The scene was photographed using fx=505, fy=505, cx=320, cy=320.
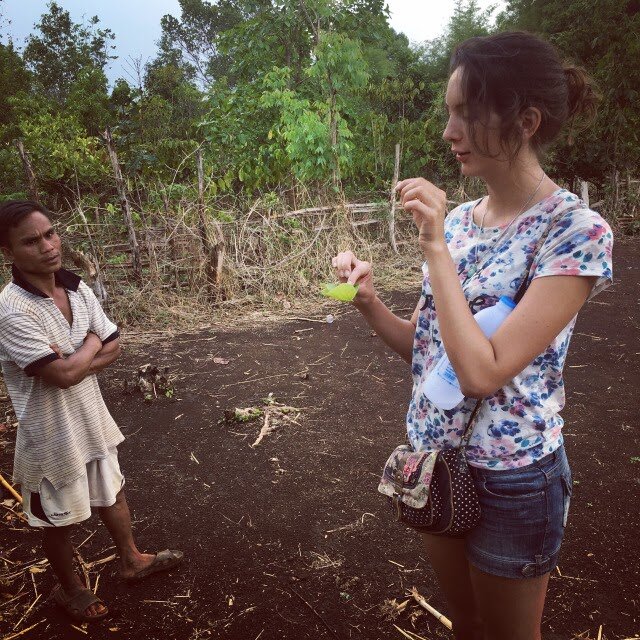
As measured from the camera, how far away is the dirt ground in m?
2.35

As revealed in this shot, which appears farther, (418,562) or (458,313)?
(418,562)

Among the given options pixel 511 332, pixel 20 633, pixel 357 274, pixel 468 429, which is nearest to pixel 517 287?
pixel 511 332

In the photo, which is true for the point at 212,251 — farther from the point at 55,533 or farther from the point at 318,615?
the point at 318,615

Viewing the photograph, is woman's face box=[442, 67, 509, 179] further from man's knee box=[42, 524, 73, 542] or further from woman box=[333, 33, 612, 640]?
man's knee box=[42, 524, 73, 542]

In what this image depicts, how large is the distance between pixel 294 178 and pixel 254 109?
2.58 m

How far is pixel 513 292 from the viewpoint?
1.17m

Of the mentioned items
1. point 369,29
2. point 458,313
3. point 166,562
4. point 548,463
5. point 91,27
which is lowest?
point 166,562

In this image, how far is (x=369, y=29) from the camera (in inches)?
472

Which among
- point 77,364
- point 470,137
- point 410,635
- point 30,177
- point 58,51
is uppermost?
point 58,51

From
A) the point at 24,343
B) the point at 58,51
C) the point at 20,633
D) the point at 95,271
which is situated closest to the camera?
the point at 24,343

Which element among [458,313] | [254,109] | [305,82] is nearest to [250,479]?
[458,313]

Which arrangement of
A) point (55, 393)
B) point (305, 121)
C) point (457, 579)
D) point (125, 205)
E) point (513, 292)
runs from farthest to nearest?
1. point (305, 121)
2. point (125, 205)
3. point (55, 393)
4. point (457, 579)
5. point (513, 292)

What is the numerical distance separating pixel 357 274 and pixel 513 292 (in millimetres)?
508

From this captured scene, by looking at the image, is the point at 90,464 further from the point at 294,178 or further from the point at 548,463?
the point at 294,178
